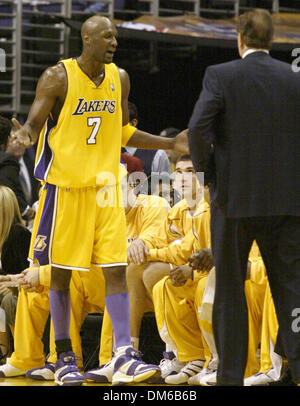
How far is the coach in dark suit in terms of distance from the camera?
10.1 feet

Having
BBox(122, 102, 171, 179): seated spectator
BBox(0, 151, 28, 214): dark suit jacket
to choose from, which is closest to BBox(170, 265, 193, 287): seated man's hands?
BBox(0, 151, 28, 214): dark suit jacket

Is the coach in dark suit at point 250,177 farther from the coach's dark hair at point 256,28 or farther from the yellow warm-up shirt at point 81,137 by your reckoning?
the yellow warm-up shirt at point 81,137

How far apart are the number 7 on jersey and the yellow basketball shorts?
0.24 metres

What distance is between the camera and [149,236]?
4.69 metres

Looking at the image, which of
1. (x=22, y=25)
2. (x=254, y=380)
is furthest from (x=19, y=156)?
(x=254, y=380)

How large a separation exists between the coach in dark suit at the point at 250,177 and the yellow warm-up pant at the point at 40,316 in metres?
1.48

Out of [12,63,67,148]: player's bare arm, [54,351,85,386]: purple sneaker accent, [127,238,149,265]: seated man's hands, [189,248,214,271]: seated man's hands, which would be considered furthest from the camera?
[127,238,149,265]: seated man's hands

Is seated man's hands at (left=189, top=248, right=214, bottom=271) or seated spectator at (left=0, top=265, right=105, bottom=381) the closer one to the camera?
seated man's hands at (left=189, top=248, right=214, bottom=271)

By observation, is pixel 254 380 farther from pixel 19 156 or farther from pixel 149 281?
pixel 19 156

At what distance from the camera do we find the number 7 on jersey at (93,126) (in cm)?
379

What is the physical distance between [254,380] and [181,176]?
1.35m

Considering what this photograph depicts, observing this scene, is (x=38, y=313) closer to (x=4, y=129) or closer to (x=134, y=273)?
(x=134, y=273)

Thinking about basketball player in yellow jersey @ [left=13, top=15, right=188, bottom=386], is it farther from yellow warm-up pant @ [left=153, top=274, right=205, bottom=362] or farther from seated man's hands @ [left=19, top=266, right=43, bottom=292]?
yellow warm-up pant @ [left=153, top=274, right=205, bottom=362]

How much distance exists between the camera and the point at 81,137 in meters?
3.78
